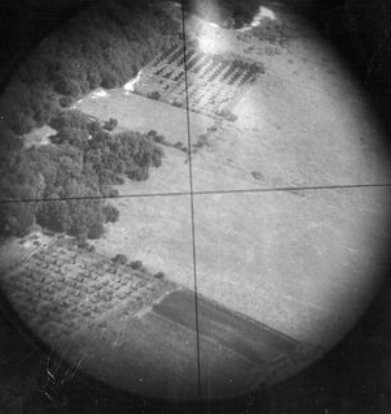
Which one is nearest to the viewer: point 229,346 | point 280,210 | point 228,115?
point 229,346

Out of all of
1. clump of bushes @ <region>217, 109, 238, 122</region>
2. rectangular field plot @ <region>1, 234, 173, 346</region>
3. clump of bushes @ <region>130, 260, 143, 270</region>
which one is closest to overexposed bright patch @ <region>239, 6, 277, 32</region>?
clump of bushes @ <region>217, 109, 238, 122</region>

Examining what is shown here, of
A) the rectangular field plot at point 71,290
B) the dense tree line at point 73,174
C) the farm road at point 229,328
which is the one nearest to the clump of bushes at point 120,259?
the rectangular field plot at point 71,290

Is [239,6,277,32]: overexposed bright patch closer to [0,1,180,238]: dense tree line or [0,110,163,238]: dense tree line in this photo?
[0,1,180,238]: dense tree line

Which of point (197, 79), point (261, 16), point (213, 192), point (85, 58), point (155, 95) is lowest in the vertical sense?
point (213, 192)

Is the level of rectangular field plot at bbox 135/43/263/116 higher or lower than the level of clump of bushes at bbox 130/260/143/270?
higher

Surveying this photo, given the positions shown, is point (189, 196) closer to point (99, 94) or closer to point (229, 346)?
point (229, 346)

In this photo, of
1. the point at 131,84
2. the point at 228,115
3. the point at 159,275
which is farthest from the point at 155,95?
the point at 159,275

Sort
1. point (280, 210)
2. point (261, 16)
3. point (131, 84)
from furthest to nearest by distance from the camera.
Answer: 1. point (261, 16)
2. point (131, 84)
3. point (280, 210)

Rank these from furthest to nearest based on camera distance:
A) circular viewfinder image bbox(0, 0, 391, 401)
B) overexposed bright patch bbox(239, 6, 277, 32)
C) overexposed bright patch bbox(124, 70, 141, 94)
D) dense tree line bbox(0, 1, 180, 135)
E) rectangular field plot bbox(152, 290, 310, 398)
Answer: overexposed bright patch bbox(239, 6, 277, 32) < overexposed bright patch bbox(124, 70, 141, 94) < dense tree line bbox(0, 1, 180, 135) < circular viewfinder image bbox(0, 0, 391, 401) < rectangular field plot bbox(152, 290, 310, 398)
